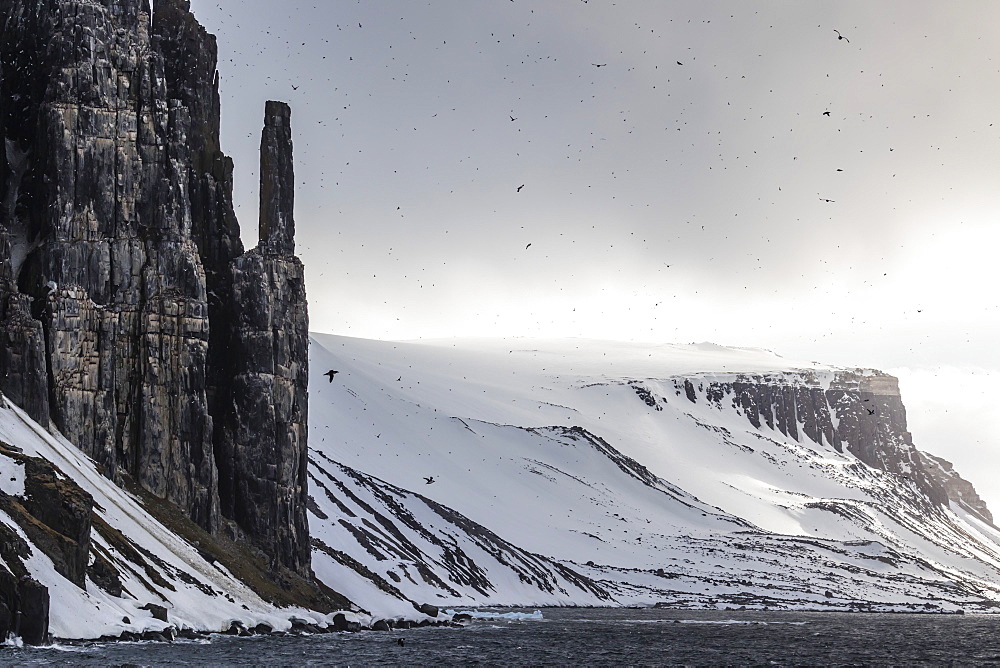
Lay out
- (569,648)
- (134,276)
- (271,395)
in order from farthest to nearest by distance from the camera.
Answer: (271,395) → (134,276) → (569,648)

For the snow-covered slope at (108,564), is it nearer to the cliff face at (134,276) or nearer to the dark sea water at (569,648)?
the dark sea water at (569,648)

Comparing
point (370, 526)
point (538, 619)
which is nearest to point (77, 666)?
point (538, 619)

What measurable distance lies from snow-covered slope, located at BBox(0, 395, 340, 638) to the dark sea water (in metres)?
3.40

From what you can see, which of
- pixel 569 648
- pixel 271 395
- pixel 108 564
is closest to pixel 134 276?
pixel 271 395

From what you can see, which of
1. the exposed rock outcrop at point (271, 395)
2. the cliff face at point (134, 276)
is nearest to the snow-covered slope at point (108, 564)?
the cliff face at point (134, 276)

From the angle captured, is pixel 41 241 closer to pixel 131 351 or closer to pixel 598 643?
pixel 131 351

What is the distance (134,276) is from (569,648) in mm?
50702

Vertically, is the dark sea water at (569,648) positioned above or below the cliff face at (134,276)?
below

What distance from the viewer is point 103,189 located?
4756 inches

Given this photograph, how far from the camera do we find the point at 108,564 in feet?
290

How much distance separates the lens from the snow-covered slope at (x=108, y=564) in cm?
7906

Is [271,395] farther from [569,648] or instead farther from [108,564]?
[108,564]

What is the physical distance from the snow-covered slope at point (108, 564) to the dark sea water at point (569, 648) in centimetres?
340

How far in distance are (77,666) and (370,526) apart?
136703 mm
